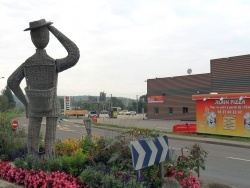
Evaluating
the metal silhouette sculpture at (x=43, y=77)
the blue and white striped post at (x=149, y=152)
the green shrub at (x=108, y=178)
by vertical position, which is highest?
the metal silhouette sculpture at (x=43, y=77)

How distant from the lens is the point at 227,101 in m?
19.5

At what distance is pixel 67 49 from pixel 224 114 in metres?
14.6

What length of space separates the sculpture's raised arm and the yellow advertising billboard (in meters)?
13.5

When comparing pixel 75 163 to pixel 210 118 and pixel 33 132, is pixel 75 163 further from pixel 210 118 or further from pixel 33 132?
pixel 210 118

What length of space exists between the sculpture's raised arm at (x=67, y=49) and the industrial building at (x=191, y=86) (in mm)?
32319

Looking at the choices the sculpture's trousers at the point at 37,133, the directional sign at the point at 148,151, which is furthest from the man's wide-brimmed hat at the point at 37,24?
the directional sign at the point at 148,151

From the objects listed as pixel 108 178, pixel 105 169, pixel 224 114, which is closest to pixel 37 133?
pixel 105 169

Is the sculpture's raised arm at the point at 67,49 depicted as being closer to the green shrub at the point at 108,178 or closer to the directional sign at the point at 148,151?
the green shrub at the point at 108,178

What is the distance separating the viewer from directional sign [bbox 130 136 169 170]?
15.2ft

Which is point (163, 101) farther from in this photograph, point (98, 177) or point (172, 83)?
point (98, 177)

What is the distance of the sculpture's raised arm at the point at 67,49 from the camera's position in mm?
6855

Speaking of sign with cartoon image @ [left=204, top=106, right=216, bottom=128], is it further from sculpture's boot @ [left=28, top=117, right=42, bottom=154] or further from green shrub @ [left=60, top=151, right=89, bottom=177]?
green shrub @ [left=60, top=151, right=89, bottom=177]

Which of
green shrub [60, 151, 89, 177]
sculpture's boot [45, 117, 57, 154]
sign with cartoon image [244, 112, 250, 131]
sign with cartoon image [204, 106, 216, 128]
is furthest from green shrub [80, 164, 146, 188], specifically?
sign with cartoon image [204, 106, 216, 128]

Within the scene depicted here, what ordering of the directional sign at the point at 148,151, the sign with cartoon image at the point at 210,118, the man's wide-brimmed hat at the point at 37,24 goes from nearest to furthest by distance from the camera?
the directional sign at the point at 148,151 < the man's wide-brimmed hat at the point at 37,24 < the sign with cartoon image at the point at 210,118
